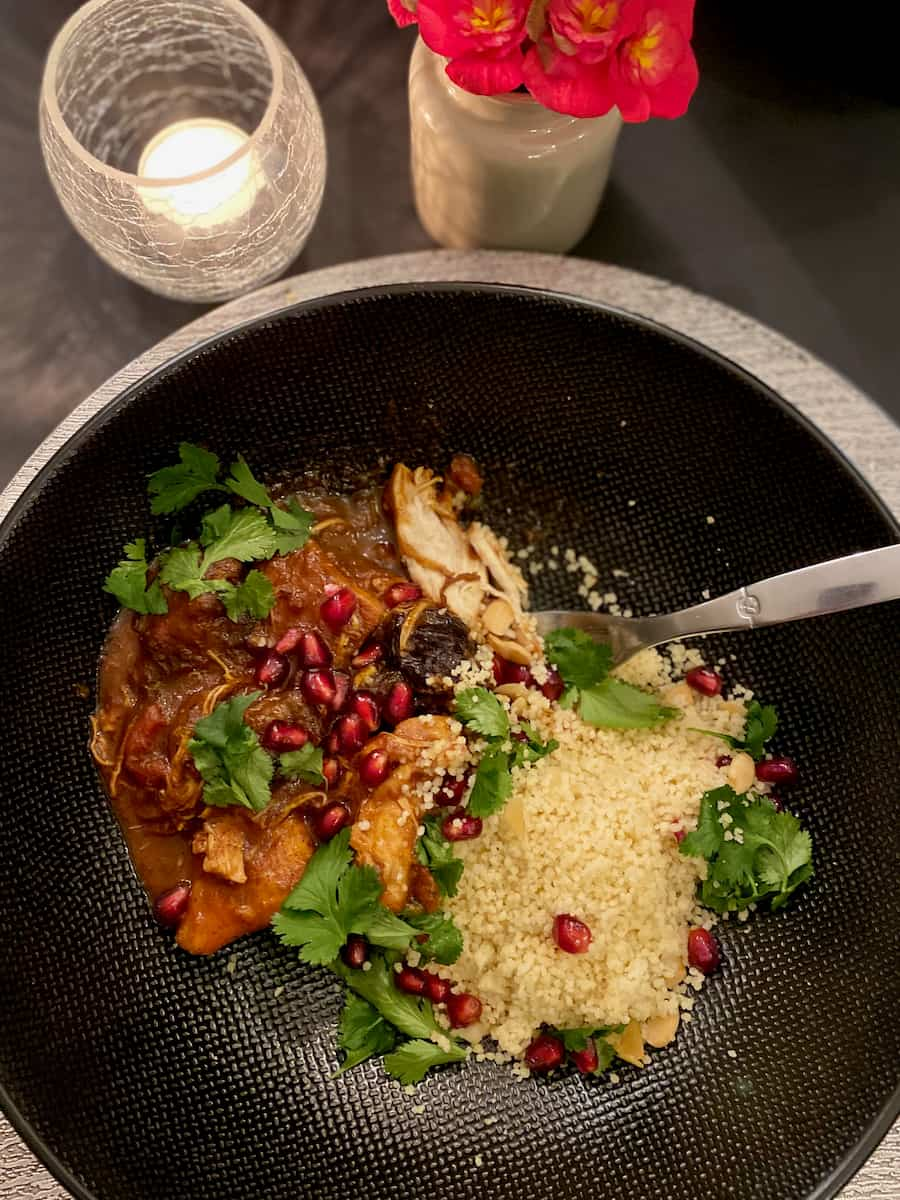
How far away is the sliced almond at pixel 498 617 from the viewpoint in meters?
2.21

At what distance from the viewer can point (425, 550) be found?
7.27 ft

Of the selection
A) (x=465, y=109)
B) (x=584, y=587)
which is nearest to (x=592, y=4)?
(x=465, y=109)

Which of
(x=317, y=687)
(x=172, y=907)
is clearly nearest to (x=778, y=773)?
(x=317, y=687)

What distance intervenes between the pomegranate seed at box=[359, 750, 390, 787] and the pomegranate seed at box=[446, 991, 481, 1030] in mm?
430

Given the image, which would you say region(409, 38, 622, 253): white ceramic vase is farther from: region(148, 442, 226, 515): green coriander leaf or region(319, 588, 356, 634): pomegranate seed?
region(319, 588, 356, 634): pomegranate seed

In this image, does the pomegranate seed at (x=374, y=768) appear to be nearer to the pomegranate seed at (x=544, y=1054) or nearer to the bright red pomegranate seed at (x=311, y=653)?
the bright red pomegranate seed at (x=311, y=653)

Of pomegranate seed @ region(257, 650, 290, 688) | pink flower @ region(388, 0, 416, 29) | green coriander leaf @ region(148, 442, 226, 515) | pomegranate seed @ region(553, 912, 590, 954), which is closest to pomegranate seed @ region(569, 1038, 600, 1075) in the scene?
pomegranate seed @ region(553, 912, 590, 954)

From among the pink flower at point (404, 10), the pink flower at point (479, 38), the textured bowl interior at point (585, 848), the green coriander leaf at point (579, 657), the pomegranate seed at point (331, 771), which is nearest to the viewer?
the pink flower at point (479, 38)

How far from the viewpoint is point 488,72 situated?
5.90ft

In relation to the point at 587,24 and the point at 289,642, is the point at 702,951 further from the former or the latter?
the point at 587,24

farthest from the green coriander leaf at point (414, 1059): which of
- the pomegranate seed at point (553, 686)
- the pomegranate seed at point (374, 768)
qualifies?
the pomegranate seed at point (553, 686)

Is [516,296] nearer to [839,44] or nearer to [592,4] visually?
[592,4]

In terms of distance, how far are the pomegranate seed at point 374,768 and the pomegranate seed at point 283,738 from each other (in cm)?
12

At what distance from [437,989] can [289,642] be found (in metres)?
0.72
